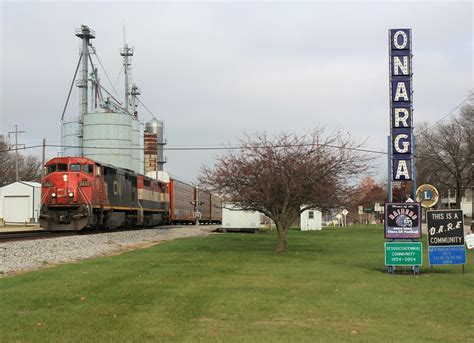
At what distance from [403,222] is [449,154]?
45118 millimetres

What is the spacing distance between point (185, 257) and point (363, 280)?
286 inches

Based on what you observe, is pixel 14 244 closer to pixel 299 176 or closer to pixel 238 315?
pixel 299 176

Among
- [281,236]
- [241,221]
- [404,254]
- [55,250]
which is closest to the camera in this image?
[404,254]

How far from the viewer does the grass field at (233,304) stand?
743cm

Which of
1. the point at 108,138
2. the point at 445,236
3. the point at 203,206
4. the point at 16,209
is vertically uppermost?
the point at 108,138

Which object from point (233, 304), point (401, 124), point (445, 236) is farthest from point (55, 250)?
point (401, 124)

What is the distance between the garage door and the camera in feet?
192

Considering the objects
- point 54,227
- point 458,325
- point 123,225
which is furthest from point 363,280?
point 123,225

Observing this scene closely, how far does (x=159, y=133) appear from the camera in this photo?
8381 centimetres

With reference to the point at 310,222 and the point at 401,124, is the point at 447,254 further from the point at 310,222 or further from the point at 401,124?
the point at 310,222

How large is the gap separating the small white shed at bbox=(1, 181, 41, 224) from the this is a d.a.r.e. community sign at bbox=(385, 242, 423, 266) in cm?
4971

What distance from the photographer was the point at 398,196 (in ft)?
200

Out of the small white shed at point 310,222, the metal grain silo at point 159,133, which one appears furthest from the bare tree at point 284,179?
the metal grain silo at point 159,133

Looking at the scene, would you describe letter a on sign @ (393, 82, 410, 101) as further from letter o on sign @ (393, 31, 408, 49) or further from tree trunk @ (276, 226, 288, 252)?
tree trunk @ (276, 226, 288, 252)
